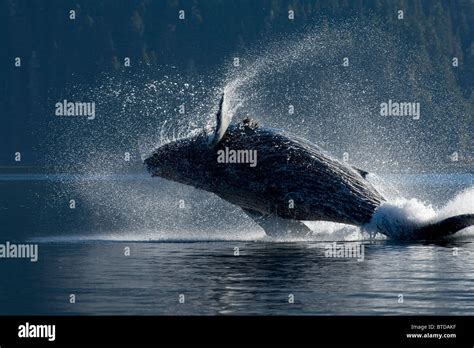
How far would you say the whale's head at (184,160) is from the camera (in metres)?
33.4

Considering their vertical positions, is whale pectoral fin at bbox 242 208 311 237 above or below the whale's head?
below

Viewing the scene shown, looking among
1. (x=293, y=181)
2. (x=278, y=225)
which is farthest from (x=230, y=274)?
(x=278, y=225)

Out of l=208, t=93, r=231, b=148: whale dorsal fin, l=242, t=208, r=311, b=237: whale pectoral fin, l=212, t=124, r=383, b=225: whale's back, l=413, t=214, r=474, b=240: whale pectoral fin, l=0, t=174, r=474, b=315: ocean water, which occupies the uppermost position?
l=208, t=93, r=231, b=148: whale dorsal fin

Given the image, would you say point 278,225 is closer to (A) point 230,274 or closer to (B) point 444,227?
(B) point 444,227

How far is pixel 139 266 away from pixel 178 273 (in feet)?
5.37

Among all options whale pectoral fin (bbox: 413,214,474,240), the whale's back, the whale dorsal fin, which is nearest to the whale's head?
the whale dorsal fin

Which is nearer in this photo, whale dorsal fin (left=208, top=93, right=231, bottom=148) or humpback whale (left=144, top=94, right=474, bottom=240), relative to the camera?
whale dorsal fin (left=208, top=93, right=231, bottom=148)

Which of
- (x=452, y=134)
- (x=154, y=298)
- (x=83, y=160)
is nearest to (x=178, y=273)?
(x=154, y=298)

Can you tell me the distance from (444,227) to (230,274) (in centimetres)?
765

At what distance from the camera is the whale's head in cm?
3344

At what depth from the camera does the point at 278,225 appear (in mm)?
34656

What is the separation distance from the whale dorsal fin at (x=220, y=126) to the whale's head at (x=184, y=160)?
1.13 ft

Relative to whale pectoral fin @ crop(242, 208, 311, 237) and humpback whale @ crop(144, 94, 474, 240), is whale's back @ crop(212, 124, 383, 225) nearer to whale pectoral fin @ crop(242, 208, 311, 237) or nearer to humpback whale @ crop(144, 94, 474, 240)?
humpback whale @ crop(144, 94, 474, 240)
